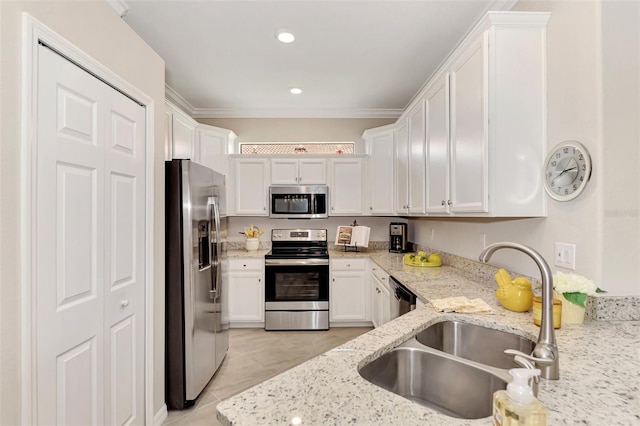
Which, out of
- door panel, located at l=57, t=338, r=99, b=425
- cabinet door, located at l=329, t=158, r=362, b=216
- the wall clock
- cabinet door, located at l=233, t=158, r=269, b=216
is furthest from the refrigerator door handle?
the wall clock

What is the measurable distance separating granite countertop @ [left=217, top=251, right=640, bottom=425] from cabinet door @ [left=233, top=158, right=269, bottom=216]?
2918mm

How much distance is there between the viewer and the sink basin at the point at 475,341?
1.33 m

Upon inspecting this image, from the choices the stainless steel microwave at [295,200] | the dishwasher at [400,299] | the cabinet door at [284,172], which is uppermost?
the cabinet door at [284,172]

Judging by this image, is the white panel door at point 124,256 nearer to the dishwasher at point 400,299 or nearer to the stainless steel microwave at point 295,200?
the dishwasher at point 400,299

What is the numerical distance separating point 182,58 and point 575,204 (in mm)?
3124

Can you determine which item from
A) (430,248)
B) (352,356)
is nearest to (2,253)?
(352,356)

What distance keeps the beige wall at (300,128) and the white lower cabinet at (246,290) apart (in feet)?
5.75

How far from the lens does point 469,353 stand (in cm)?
146

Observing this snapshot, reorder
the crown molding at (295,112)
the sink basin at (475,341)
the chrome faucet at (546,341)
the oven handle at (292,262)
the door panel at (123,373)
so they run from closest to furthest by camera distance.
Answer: the chrome faucet at (546,341) → the sink basin at (475,341) → the door panel at (123,373) → the oven handle at (292,262) → the crown molding at (295,112)

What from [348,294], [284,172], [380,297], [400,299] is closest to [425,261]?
[380,297]

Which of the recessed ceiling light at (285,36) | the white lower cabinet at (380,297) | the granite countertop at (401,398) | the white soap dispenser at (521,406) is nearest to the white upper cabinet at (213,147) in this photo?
the recessed ceiling light at (285,36)

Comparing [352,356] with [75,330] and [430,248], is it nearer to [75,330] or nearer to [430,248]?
[75,330]

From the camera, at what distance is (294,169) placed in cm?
397

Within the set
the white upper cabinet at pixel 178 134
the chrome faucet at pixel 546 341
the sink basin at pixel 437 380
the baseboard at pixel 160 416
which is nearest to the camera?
the chrome faucet at pixel 546 341
